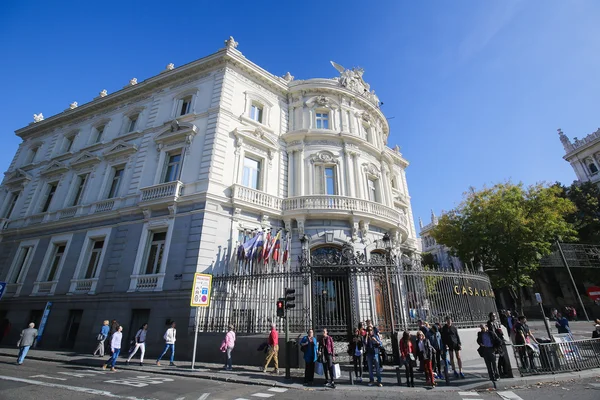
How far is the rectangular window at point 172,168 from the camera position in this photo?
16888 millimetres

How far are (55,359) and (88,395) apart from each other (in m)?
7.86

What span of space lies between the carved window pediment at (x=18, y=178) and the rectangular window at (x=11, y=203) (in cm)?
80

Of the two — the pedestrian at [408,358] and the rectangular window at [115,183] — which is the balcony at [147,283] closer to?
the rectangular window at [115,183]

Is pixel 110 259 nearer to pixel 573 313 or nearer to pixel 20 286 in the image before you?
pixel 20 286

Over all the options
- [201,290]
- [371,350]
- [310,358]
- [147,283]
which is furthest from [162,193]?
[371,350]

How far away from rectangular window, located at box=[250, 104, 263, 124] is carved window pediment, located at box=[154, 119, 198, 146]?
4.13 m

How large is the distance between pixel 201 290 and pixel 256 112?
13264 mm

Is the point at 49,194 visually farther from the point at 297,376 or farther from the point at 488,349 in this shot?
the point at 488,349

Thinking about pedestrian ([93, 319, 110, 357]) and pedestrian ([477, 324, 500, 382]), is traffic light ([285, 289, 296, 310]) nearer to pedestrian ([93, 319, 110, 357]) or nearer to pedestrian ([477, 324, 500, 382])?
pedestrian ([477, 324, 500, 382])

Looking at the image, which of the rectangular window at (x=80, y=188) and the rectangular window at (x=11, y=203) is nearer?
the rectangular window at (x=80, y=188)

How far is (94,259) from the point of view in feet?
55.3

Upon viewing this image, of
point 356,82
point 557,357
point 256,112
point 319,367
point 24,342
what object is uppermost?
point 356,82

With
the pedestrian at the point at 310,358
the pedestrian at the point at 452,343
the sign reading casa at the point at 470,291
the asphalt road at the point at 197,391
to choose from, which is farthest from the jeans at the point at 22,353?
the sign reading casa at the point at 470,291

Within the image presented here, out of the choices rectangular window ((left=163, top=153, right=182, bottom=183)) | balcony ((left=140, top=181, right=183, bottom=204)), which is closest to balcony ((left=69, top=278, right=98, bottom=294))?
balcony ((left=140, top=181, right=183, bottom=204))
